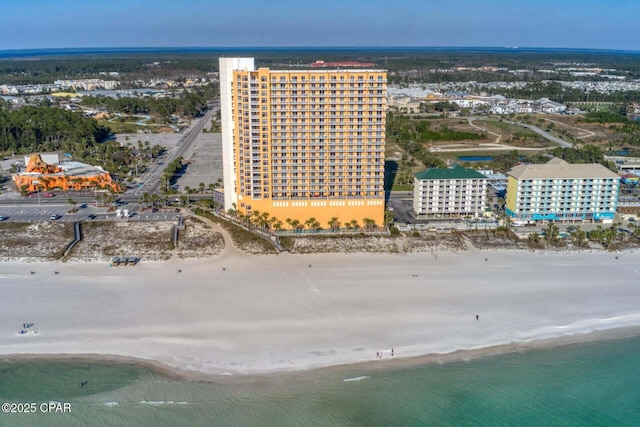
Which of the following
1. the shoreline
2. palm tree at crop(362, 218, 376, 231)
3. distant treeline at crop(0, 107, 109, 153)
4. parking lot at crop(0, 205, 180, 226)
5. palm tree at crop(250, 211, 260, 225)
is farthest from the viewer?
distant treeline at crop(0, 107, 109, 153)

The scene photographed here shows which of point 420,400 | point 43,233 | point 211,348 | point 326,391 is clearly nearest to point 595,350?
point 420,400

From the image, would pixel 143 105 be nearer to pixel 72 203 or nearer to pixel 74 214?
pixel 72 203

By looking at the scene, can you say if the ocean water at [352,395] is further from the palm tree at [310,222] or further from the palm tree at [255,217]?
the palm tree at [255,217]

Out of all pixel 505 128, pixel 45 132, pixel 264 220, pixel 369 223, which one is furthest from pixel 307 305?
pixel 505 128

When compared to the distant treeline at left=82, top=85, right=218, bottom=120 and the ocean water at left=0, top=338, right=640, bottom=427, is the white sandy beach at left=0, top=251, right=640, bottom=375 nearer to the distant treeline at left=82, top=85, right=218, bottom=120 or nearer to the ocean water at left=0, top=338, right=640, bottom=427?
the ocean water at left=0, top=338, right=640, bottom=427

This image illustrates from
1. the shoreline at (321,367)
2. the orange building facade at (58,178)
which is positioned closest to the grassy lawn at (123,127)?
the orange building facade at (58,178)

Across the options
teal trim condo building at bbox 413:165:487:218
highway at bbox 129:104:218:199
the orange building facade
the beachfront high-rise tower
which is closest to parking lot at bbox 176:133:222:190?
highway at bbox 129:104:218:199
